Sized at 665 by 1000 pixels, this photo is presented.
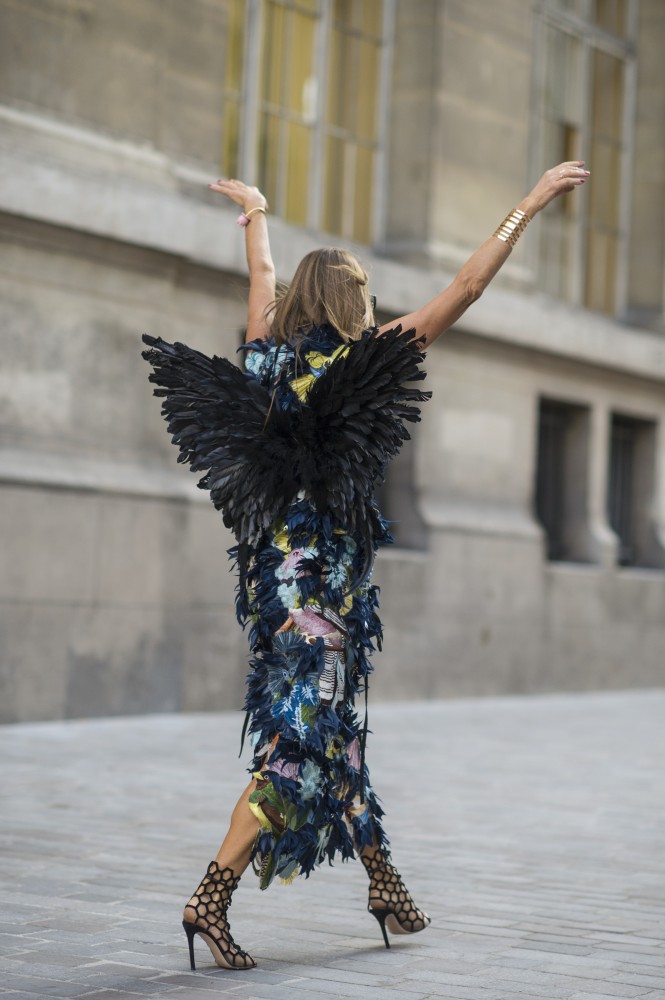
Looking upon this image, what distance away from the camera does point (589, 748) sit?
34.9 ft

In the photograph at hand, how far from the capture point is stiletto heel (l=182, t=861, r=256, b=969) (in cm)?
430

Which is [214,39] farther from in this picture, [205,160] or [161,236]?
[161,236]

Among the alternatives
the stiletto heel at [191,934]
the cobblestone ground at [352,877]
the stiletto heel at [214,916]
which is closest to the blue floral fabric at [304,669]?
the stiletto heel at [214,916]

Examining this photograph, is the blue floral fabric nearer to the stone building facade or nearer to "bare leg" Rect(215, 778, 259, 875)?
"bare leg" Rect(215, 778, 259, 875)

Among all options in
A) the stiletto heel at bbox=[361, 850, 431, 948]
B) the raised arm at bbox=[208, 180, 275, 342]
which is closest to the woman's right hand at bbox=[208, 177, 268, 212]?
the raised arm at bbox=[208, 180, 275, 342]

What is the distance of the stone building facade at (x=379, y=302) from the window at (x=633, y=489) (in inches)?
1.2

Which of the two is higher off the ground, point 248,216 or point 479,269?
point 248,216

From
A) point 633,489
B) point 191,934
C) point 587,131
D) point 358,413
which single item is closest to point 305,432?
point 358,413

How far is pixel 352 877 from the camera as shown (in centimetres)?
594

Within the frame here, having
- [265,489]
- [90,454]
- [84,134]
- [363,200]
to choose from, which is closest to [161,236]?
[84,134]

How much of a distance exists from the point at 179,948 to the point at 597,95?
1457 centimetres

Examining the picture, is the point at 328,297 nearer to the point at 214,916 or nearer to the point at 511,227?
the point at 511,227

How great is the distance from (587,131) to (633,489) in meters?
3.77

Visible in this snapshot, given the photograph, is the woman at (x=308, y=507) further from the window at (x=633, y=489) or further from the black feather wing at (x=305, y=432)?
the window at (x=633, y=489)
